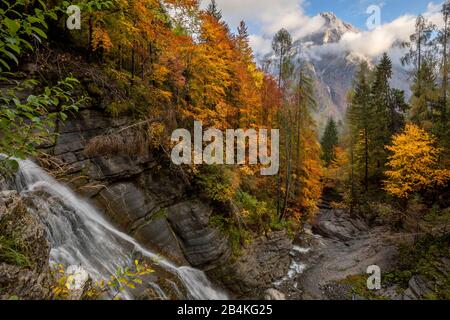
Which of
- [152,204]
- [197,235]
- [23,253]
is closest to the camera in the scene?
[23,253]

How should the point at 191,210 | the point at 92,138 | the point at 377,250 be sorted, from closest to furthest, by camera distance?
the point at 92,138
the point at 191,210
the point at 377,250

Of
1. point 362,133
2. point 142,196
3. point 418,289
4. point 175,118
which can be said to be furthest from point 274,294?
point 362,133

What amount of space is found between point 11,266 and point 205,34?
44.0 ft

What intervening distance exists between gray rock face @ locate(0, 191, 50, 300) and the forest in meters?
0.02

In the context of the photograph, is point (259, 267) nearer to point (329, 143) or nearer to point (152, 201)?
point (152, 201)

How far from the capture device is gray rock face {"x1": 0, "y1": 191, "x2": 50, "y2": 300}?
2.91 meters

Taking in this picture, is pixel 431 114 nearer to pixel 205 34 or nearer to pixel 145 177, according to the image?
pixel 205 34

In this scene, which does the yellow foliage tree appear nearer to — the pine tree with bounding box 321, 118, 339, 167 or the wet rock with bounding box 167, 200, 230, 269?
the wet rock with bounding box 167, 200, 230, 269

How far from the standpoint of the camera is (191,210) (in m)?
12.0

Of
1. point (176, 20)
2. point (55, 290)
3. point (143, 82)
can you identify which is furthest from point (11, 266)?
point (176, 20)

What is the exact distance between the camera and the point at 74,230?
7355mm

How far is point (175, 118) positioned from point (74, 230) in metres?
7.09

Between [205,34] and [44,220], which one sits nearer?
[44,220]

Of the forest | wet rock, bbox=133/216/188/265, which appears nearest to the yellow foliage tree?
the forest
